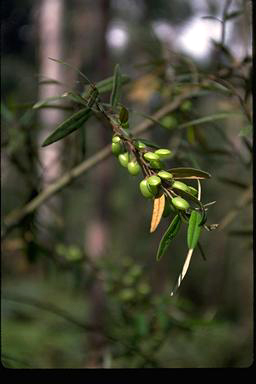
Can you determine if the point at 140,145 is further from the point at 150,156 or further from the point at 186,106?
the point at 186,106

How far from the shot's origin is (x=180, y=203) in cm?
28

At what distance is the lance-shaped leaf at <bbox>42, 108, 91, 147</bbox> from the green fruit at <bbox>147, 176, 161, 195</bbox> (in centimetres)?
7

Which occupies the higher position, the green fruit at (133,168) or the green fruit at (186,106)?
the green fruit at (133,168)

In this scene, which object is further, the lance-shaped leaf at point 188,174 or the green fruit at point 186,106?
the green fruit at point 186,106

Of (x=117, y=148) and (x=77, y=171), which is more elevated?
(x=117, y=148)

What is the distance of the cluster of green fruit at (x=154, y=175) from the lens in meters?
0.28

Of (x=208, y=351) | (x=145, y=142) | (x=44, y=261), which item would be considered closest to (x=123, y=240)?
(x=208, y=351)

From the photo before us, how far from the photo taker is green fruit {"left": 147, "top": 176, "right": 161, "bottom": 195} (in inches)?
11.1

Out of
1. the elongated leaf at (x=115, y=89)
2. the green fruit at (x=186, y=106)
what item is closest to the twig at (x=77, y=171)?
the green fruit at (x=186, y=106)

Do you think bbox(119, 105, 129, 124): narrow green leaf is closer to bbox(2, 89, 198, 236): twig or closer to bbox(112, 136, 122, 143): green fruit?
bbox(112, 136, 122, 143): green fruit

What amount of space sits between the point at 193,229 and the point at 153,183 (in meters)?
0.03

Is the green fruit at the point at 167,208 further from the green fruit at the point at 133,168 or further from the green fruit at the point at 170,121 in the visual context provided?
the green fruit at the point at 170,121

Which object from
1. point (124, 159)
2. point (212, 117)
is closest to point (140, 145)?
point (124, 159)
